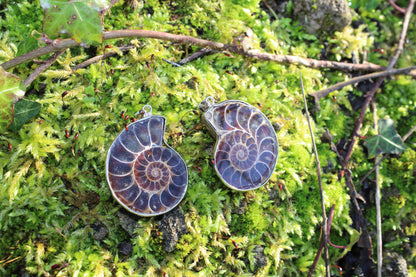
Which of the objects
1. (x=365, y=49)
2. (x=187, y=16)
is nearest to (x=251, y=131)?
(x=187, y=16)

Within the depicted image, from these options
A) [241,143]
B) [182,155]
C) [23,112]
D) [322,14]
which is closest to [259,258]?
[241,143]

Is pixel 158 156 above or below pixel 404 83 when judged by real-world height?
below

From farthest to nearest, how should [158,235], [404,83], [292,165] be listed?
[404,83], [292,165], [158,235]

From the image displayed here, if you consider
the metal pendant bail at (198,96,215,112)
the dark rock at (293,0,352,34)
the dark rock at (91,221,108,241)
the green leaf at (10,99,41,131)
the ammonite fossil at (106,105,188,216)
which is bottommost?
the dark rock at (91,221,108,241)

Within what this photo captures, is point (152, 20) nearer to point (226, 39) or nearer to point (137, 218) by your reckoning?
point (226, 39)

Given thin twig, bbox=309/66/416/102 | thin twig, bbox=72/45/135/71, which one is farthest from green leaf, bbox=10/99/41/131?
thin twig, bbox=309/66/416/102

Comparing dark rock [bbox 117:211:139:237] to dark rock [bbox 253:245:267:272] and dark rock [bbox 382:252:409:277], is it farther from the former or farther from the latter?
dark rock [bbox 382:252:409:277]
